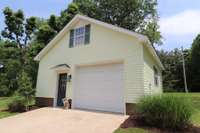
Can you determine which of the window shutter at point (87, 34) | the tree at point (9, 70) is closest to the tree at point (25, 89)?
the window shutter at point (87, 34)

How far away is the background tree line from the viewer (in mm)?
23469

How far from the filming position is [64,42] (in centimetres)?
1398

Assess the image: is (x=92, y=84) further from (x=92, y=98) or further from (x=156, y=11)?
(x=156, y=11)

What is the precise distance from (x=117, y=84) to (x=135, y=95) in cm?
144

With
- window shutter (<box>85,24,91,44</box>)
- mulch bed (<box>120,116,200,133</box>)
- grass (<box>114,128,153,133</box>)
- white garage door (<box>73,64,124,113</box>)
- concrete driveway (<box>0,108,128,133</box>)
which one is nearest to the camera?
grass (<box>114,128,153,133</box>)

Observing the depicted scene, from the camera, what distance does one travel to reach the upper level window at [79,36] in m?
12.6

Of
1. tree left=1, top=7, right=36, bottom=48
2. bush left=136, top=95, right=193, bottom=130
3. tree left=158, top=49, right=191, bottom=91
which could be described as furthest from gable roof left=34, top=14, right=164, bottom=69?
tree left=158, top=49, right=191, bottom=91

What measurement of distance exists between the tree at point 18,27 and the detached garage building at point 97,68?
1623cm

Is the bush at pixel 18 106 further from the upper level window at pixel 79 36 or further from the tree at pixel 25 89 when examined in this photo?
the upper level window at pixel 79 36

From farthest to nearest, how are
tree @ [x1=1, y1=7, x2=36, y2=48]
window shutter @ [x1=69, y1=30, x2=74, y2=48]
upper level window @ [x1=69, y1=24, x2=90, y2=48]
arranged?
tree @ [x1=1, y1=7, x2=36, y2=48] → window shutter @ [x1=69, y1=30, x2=74, y2=48] → upper level window @ [x1=69, y1=24, x2=90, y2=48]

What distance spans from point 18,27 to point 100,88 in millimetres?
22862

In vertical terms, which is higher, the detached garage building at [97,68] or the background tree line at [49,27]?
the background tree line at [49,27]

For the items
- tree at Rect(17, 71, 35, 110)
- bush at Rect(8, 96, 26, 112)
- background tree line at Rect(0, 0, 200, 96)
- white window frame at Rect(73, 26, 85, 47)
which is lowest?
bush at Rect(8, 96, 26, 112)

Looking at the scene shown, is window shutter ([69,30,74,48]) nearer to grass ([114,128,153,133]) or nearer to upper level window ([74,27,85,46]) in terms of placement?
upper level window ([74,27,85,46])
